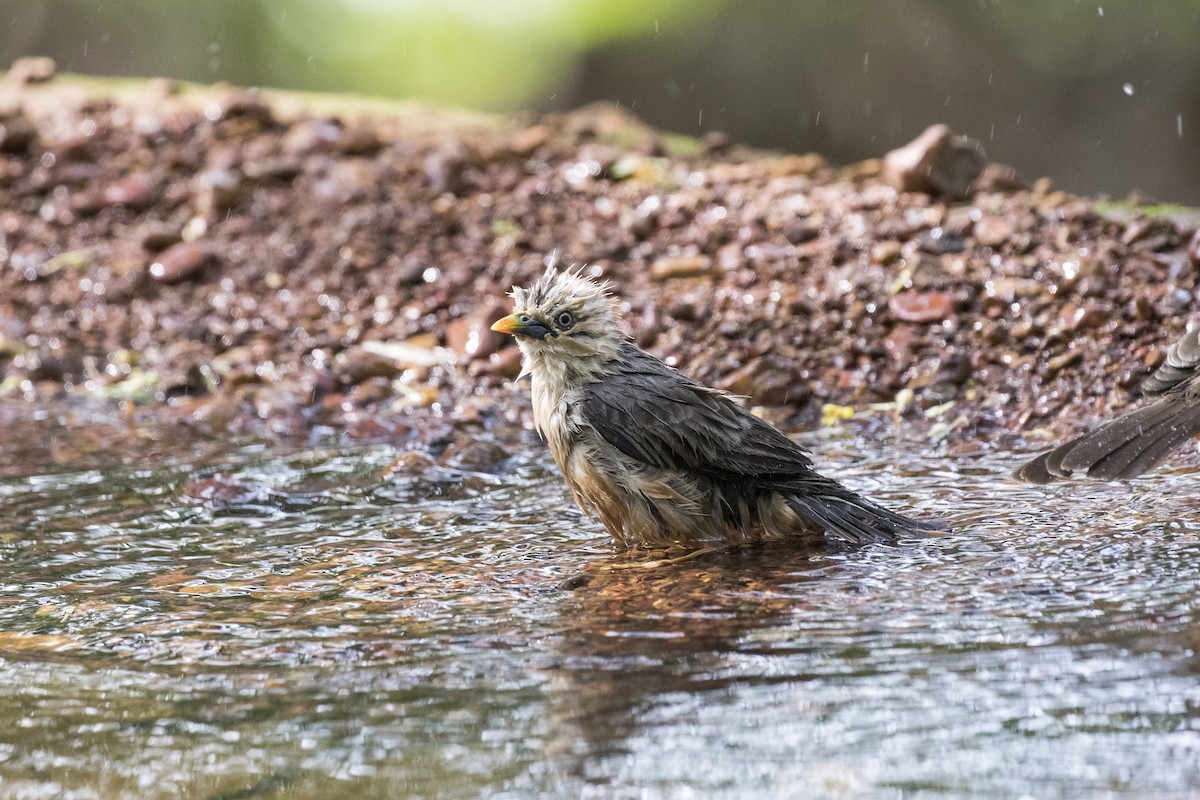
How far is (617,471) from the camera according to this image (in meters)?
4.96

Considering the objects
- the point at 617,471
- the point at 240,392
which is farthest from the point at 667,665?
the point at 240,392

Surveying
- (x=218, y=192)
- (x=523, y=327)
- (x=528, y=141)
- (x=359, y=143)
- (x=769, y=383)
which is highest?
(x=359, y=143)

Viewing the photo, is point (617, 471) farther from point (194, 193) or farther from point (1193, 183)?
point (1193, 183)

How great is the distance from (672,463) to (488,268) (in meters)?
3.18

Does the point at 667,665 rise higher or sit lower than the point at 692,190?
lower

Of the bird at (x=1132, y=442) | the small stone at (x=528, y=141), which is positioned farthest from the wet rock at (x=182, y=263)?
the bird at (x=1132, y=442)

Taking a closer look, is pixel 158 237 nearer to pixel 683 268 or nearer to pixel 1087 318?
pixel 683 268

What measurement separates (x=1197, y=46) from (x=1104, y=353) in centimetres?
772

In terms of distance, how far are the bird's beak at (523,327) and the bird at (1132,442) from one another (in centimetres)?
184

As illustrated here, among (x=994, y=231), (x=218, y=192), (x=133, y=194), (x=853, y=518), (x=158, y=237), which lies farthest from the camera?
(x=133, y=194)

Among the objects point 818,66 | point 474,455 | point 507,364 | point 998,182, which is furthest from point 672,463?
point 818,66

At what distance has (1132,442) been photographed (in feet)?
16.1

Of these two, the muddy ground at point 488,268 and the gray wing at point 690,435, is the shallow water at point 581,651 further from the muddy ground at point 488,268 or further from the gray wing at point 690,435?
the muddy ground at point 488,268

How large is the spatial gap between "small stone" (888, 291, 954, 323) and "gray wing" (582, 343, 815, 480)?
1.96 meters
